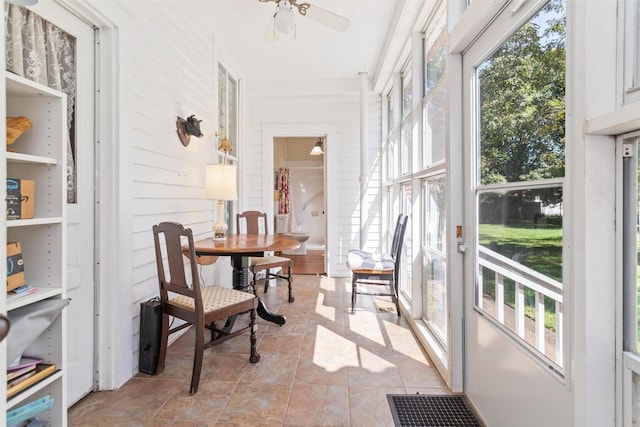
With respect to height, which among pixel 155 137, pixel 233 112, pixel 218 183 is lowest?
pixel 218 183

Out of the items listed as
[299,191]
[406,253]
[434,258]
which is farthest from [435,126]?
[299,191]

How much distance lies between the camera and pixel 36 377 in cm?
120

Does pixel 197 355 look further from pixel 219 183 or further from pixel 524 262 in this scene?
pixel 524 262

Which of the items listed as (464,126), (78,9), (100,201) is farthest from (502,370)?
(78,9)

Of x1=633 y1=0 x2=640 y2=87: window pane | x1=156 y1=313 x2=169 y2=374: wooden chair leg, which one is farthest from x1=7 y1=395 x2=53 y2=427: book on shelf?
x1=633 y1=0 x2=640 y2=87: window pane

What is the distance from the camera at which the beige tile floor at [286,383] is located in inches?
68.1

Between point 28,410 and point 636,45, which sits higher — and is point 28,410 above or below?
below

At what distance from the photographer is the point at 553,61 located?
3.85ft

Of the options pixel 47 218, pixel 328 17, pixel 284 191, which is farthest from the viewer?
pixel 284 191

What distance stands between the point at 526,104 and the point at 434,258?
1.59 meters

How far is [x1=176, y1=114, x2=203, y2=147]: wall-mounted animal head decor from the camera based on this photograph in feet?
8.90

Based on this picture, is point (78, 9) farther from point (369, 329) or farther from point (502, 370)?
point (369, 329)

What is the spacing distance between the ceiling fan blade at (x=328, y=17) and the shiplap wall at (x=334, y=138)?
213 centimetres

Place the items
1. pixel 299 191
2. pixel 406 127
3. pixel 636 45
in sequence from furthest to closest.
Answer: pixel 299 191
pixel 406 127
pixel 636 45
